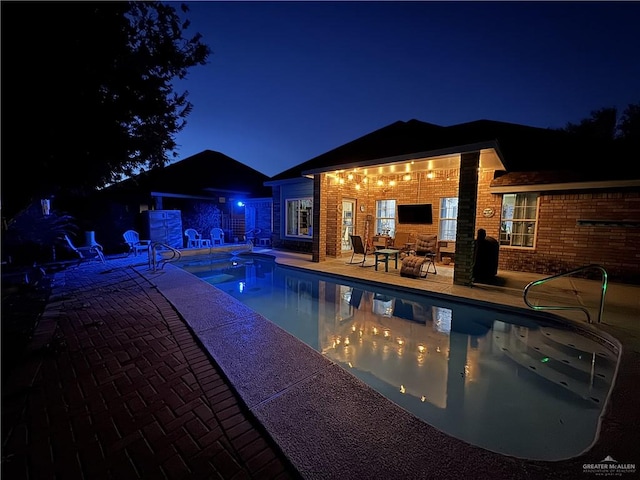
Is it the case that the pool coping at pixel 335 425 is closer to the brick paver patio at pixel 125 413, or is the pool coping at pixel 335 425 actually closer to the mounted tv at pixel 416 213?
the brick paver patio at pixel 125 413

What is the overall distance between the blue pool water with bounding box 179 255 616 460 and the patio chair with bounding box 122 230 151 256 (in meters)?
6.40

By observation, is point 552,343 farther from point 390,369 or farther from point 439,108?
point 439,108

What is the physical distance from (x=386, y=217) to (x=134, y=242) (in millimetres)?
9827

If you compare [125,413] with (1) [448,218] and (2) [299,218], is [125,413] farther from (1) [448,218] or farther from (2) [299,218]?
(2) [299,218]

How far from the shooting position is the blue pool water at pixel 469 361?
2334 millimetres

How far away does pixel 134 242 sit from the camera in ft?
33.3

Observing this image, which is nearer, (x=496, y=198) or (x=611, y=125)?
(x=496, y=198)

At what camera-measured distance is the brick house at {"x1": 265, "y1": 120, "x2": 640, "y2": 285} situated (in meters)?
5.93

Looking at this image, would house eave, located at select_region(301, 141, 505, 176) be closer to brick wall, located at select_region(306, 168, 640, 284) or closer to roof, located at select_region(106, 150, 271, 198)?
brick wall, located at select_region(306, 168, 640, 284)

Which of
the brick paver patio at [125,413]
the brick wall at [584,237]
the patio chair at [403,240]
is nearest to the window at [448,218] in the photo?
the patio chair at [403,240]

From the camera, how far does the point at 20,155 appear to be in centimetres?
277

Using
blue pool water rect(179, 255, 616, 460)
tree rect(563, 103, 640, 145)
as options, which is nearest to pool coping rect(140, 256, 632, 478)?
blue pool water rect(179, 255, 616, 460)

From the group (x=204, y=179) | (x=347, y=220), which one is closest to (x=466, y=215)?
(x=347, y=220)

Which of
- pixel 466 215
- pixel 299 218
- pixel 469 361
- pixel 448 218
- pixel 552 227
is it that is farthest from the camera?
pixel 299 218
